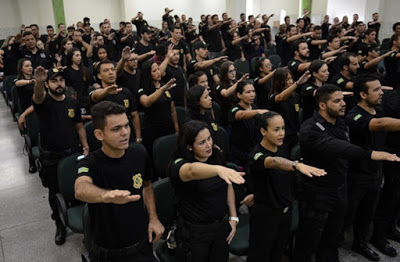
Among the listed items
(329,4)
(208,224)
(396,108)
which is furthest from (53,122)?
(329,4)

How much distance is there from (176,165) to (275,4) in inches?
584

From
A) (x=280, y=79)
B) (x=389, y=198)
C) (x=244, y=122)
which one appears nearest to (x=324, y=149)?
(x=244, y=122)

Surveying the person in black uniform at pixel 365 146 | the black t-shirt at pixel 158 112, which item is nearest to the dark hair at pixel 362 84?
the person in black uniform at pixel 365 146

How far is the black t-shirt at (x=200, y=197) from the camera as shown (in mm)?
2188

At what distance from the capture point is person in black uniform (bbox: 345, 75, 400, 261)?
286 cm

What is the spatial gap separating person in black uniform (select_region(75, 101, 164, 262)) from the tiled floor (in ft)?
3.98

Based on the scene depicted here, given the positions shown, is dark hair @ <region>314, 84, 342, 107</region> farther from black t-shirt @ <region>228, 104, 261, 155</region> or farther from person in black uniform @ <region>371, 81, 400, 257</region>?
person in black uniform @ <region>371, 81, 400, 257</region>

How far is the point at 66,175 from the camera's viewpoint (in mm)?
3033

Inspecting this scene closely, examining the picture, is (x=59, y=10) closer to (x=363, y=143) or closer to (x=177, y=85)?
(x=177, y=85)

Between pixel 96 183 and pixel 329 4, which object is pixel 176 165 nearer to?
pixel 96 183

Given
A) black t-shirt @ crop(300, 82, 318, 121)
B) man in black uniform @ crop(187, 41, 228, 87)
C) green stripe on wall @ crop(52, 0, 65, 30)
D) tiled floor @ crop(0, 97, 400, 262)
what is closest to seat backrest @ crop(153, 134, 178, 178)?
tiled floor @ crop(0, 97, 400, 262)

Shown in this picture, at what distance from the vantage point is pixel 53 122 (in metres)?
3.24

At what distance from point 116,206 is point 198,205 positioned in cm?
52

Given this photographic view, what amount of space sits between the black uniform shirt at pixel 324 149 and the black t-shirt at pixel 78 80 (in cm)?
340
